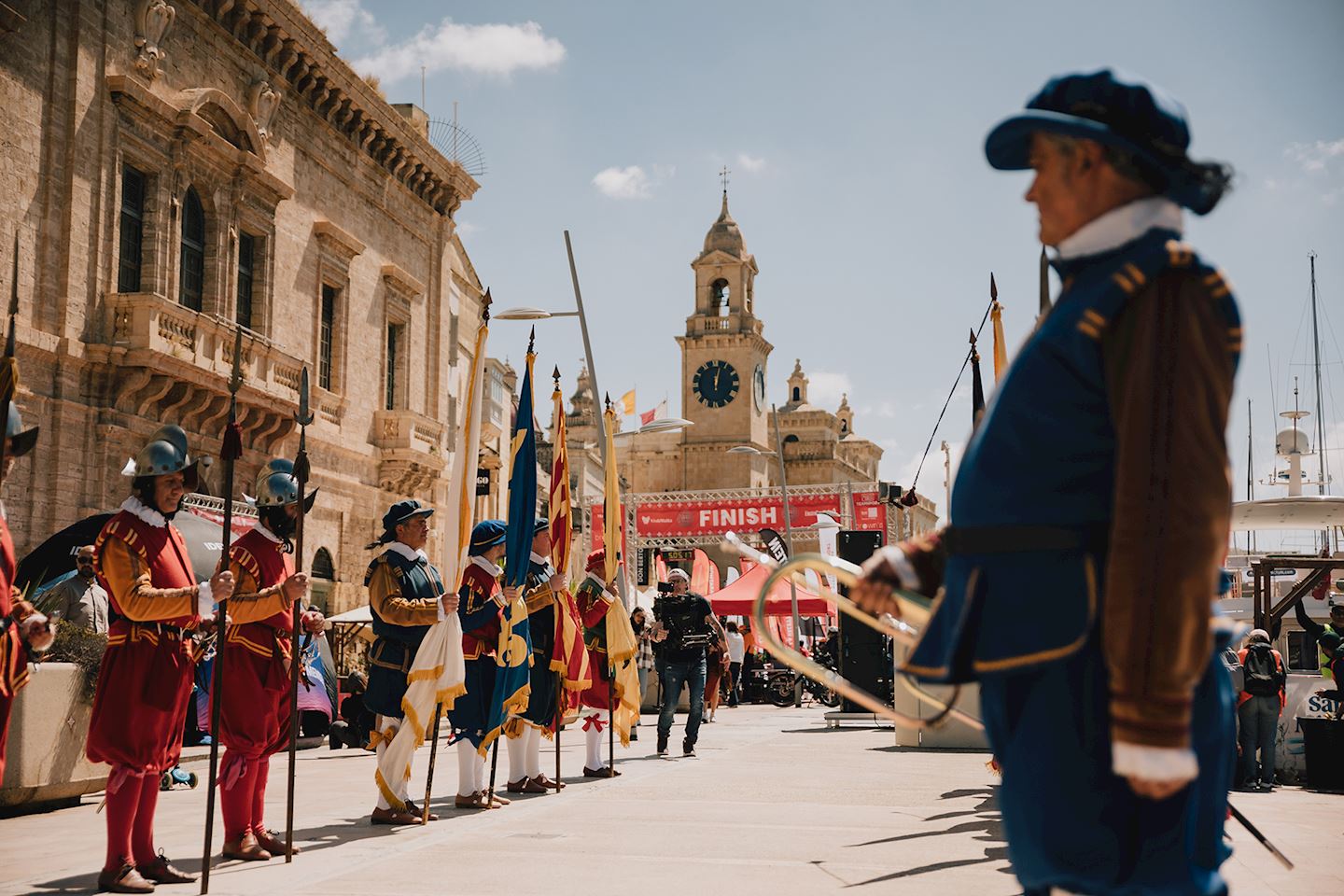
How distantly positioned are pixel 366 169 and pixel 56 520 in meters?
12.9

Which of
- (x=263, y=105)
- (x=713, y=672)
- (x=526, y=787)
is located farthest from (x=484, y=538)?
(x=263, y=105)

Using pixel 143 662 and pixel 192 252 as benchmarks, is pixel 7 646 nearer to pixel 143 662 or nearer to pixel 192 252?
pixel 143 662

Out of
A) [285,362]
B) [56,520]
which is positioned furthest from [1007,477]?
[285,362]

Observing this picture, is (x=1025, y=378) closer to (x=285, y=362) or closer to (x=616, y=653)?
(x=616, y=653)

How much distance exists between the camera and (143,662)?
20.8 feet

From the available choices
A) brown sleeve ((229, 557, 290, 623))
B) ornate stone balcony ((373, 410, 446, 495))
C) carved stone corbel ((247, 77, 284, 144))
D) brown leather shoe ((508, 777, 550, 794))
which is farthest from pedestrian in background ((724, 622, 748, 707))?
brown sleeve ((229, 557, 290, 623))

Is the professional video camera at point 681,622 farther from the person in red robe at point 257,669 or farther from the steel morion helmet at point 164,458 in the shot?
the steel morion helmet at point 164,458

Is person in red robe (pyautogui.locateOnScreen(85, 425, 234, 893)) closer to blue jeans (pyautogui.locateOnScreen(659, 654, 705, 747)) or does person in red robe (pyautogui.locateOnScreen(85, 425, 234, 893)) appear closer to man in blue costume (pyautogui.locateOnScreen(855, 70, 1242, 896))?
man in blue costume (pyautogui.locateOnScreen(855, 70, 1242, 896))

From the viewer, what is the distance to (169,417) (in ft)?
69.6

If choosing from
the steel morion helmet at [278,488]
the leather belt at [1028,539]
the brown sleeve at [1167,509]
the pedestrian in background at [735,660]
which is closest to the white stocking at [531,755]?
the steel morion helmet at [278,488]

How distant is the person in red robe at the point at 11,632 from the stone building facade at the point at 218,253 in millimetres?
14297

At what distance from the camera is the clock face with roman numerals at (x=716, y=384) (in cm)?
8606

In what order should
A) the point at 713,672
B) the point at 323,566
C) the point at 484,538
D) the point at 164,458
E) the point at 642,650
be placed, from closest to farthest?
1. the point at 164,458
2. the point at 484,538
3. the point at 713,672
4. the point at 642,650
5. the point at 323,566

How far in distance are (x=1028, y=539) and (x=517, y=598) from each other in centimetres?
777
